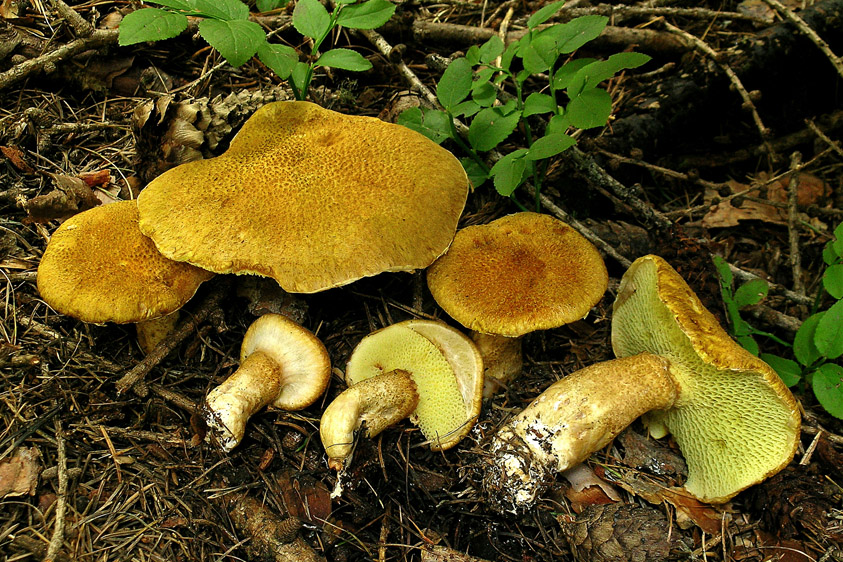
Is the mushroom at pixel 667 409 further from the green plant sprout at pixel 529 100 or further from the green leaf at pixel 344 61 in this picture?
the green leaf at pixel 344 61

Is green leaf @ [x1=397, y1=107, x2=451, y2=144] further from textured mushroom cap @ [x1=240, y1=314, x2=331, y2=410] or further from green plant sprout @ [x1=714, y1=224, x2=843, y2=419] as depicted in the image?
green plant sprout @ [x1=714, y1=224, x2=843, y2=419]

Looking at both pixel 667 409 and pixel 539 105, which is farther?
pixel 539 105

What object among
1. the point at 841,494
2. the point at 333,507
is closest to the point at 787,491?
the point at 841,494

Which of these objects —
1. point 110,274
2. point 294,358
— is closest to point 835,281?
point 294,358

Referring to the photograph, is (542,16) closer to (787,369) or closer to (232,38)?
(232,38)

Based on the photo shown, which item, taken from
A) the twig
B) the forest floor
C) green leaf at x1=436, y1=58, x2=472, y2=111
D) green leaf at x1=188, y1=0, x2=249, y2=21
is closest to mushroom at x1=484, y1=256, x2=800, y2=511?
the forest floor

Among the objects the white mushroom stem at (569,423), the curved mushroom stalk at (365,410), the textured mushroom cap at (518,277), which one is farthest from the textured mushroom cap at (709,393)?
the curved mushroom stalk at (365,410)

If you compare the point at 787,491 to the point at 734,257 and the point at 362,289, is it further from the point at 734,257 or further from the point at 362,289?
the point at 362,289
